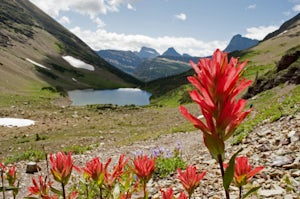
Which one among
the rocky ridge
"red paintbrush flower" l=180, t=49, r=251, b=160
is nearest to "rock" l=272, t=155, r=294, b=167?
the rocky ridge

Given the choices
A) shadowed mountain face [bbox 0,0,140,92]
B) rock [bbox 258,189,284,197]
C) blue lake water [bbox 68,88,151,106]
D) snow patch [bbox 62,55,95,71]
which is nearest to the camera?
rock [bbox 258,189,284,197]

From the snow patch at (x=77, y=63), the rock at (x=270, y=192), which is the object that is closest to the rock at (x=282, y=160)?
the rock at (x=270, y=192)

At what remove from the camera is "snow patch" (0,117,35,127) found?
34594 mm

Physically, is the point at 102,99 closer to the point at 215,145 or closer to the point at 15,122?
the point at 15,122

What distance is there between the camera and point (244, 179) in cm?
266

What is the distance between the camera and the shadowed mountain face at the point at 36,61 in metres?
105

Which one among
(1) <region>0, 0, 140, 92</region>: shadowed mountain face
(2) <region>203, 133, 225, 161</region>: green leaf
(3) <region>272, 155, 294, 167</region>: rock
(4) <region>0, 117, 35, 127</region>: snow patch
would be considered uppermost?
(1) <region>0, 0, 140, 92</region>: shadowed mountain face

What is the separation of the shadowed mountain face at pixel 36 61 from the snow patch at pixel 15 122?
49.5 metres

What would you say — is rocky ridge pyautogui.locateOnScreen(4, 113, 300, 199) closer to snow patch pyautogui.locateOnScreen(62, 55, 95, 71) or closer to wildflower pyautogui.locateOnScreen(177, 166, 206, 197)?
wildflower pyautogui.locateOnScreen(177, 166, 206, 197)

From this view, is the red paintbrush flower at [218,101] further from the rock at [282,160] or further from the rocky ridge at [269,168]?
the rock at [282,160]

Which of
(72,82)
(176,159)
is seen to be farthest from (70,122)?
(72,82)

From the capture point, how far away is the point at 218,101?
1.72 meters

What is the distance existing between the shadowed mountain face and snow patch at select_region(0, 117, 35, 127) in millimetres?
49515

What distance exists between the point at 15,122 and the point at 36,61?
110 metres
